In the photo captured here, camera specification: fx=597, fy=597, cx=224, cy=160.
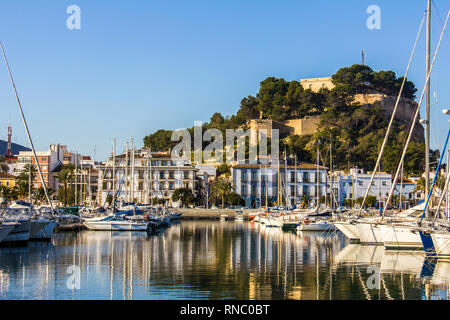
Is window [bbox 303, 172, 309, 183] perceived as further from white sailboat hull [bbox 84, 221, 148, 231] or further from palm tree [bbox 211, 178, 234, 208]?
white sailboat hull [bbox 84, 221, 148, 231]

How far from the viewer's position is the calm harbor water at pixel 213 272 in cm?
1739

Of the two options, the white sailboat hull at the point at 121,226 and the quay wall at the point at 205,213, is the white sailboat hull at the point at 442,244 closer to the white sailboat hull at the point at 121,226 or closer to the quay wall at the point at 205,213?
the white sailboat hull at the point at 121,226

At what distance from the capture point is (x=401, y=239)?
27.7 metres

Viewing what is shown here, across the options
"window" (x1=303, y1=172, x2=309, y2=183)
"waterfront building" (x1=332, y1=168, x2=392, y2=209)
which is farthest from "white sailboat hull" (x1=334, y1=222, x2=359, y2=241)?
"window" (x1=303, y1=172, x2=309, y2=183)

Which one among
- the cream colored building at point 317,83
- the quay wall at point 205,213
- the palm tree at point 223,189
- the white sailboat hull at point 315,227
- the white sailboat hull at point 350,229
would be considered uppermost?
the cream colored building at point 317,83

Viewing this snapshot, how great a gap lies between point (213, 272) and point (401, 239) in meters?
10.4

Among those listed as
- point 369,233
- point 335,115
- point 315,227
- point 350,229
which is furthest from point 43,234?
point 335,115

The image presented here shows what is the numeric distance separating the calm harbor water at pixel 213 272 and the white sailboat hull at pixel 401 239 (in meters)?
0.46

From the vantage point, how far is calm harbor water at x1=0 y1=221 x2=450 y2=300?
1739 cm

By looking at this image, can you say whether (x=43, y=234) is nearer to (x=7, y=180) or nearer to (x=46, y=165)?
(x=7, y=180)

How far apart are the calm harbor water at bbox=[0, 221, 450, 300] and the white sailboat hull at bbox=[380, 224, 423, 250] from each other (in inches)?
18.2

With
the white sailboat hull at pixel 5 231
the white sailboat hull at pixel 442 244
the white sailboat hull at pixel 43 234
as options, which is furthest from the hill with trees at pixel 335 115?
the white sailboat hull at pixel 442 244

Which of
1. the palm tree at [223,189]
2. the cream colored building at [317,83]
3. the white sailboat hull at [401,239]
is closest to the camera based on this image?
the white sailboat hull at [401,239]

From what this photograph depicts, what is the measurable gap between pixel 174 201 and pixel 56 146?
111 feet
